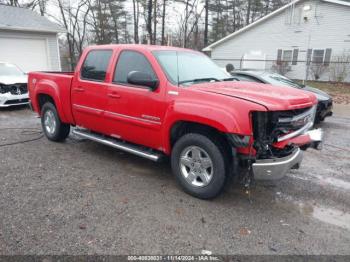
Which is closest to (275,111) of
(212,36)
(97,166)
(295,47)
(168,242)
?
(168,242)

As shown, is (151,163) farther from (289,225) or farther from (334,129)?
(334,129)

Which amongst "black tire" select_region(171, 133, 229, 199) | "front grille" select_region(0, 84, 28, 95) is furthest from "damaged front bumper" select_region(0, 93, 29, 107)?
"black tire" select_region(171, 133, 229, 199)

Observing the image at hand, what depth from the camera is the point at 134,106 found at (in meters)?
4.34

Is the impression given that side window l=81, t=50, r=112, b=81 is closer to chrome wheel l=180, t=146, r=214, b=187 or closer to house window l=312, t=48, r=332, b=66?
chrome wheel l=180, t=146, r=214, b=187

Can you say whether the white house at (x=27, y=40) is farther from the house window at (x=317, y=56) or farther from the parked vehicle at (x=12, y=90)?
the house window at (x=317, y=56)

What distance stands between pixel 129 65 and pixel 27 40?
13235 mm

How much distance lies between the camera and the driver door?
410 centimetres

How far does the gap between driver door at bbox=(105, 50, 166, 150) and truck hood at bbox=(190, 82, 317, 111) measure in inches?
24.6

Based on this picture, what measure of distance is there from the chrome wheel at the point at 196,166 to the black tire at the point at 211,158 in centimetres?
4

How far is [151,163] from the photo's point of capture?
5195mm

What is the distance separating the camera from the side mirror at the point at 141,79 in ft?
12.8

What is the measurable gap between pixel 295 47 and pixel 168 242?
21.5 m

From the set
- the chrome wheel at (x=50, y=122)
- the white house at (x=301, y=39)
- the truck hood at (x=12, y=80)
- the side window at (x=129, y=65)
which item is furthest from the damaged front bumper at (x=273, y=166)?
the white house at (x=301, y=39)

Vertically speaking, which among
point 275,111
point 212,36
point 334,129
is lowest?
point 334,129
